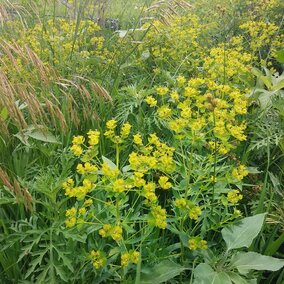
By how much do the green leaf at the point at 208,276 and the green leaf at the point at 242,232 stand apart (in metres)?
0.11

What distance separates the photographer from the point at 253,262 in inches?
55.6

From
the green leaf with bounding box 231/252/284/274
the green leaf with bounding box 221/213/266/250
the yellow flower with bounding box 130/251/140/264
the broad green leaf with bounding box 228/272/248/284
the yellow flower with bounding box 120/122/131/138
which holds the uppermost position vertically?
the yellow flower with bounding box 120/122/131/138

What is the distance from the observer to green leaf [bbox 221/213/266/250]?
145 centimetres

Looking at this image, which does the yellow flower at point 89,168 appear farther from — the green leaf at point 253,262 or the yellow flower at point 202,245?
the green leaf at point 253,262

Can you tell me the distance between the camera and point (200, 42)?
3078 mm

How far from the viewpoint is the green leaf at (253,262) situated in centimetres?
138

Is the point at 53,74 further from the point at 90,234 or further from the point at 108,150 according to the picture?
the point at 90,234

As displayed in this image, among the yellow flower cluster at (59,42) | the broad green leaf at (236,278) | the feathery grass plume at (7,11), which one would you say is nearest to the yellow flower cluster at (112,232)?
the broad green leaf at (236,278)

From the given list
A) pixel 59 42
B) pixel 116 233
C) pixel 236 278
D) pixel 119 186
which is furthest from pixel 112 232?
pixel 59 42

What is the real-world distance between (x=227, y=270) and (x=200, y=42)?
1973 mm

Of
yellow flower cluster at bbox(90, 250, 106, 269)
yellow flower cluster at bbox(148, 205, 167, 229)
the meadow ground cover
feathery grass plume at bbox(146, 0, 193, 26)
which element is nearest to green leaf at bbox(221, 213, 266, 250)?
the meadow ground cover

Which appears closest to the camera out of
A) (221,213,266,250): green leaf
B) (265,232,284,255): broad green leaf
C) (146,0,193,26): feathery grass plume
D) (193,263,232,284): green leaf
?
(193,263,232,284): green leaf

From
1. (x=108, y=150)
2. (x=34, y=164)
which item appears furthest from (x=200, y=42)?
(x=34, y=164)

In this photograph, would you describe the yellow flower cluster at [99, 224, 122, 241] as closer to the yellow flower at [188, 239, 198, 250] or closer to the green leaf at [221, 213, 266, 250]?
the yellow flower at [188, 239, 198, 250]
